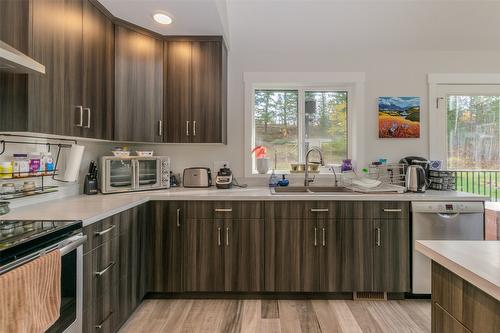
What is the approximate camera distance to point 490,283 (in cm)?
78

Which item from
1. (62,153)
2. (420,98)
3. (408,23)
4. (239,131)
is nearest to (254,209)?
(239,131)

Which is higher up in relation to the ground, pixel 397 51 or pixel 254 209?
pixel 397 51

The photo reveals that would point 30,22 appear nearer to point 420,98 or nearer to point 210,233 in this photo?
point 210,233

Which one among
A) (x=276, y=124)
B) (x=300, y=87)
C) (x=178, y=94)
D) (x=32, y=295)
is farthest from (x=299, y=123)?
(x=32, y=295)

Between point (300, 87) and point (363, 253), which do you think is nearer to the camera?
point (363, 253)

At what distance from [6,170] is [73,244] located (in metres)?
0.79

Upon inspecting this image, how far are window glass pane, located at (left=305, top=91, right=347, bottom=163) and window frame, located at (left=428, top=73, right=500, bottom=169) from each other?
0.88 metres

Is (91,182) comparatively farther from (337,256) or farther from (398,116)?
(398,116)

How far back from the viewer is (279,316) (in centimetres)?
220

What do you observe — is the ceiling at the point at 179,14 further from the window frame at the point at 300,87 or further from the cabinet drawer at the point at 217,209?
the cabinet drawer at the point at 217,209

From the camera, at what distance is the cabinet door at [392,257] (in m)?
2.39

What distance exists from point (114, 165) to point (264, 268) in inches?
60.6

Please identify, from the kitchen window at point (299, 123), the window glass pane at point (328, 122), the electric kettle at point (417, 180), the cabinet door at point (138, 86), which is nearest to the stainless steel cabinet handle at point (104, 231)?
the cabinet door at point (138, 86)

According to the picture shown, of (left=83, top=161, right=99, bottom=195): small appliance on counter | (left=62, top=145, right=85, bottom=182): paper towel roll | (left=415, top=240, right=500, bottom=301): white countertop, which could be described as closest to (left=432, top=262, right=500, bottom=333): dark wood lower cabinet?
(left=415, top=240, right=500, bottom=301): white countertop
